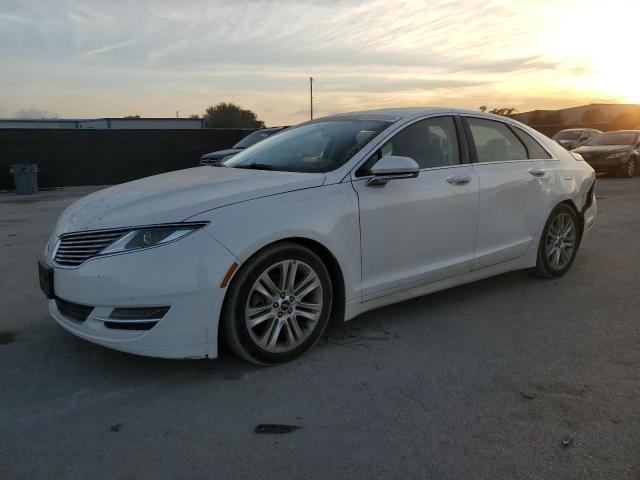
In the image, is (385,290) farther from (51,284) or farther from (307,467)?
(51,284)

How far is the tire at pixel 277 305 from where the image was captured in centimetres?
326

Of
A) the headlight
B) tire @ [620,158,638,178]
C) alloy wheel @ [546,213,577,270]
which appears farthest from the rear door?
tire @ [620,158,638,178]

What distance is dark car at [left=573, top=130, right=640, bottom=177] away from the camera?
16.9 m

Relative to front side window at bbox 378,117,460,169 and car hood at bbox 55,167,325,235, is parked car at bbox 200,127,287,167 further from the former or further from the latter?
car hood at bbox 55,167,325,235

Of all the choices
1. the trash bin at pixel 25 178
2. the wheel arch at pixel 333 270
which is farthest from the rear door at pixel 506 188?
the trash bin at pixel 25 178

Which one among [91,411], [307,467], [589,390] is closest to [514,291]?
[589,390]

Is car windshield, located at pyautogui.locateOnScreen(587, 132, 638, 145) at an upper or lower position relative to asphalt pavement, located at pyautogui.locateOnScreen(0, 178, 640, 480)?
upper

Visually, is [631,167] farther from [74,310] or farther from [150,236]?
[74,310]

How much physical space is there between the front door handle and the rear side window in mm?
1092

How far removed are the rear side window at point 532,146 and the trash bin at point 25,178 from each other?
1490cm

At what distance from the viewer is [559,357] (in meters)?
3.58

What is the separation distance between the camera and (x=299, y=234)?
11.2ft

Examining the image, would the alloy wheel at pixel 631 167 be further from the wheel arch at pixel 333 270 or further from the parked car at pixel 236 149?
the wheel arch at pixel 333 270

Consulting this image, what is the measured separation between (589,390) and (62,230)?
3.28 m
